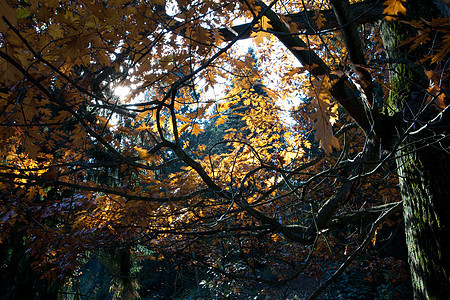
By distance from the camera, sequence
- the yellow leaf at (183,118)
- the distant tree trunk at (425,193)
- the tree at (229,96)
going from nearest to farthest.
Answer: the tree at (229,96)
the distant tree trunk at (425,193)
the yellow leaf at (183,118)

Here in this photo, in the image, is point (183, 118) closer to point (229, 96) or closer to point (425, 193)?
point (229, 96)

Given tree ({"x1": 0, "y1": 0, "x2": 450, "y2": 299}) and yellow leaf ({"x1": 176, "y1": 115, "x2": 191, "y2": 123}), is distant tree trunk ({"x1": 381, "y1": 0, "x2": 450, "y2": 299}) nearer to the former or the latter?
tree ({"x1": 0, "y1": 0, "x2": 450, "y2": 299})

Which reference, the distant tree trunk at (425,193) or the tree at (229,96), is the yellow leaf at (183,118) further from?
the distant tree trunk at (425,193)

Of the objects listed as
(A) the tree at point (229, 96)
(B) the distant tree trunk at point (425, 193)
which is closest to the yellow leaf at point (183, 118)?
(A) the tree at point (229, 96)

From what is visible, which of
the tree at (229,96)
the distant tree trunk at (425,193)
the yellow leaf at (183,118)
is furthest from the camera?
the yellow leaf at (183,118)

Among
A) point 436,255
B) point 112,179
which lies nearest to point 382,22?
point 436,255

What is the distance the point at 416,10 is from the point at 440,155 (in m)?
1.33

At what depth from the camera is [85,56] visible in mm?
1732

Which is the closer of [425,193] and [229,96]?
[229,96]

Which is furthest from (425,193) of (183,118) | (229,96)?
(183,118)

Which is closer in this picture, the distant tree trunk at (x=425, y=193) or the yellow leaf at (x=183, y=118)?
the distant tree trunk at (x=425, y=193)

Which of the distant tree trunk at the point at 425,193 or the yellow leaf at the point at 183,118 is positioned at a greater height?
the yellow leaf at the point at 183,118

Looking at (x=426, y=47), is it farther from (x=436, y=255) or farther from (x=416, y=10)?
(x=436, y=255)

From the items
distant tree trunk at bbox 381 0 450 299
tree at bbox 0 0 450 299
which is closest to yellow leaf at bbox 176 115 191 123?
tree at bbox 0 0 450 299
